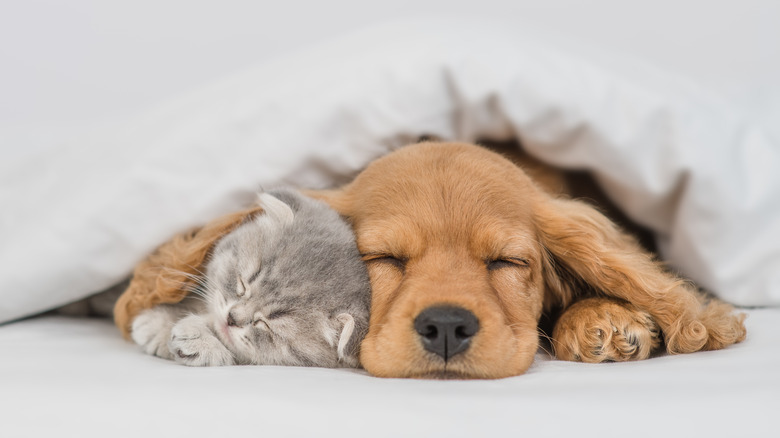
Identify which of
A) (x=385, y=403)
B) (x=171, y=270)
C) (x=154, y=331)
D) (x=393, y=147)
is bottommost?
(x=154, y=331)

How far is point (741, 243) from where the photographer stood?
2.73 metres

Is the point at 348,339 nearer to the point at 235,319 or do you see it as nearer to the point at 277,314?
the point at 277,314

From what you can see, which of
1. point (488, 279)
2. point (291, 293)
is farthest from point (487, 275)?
point (291, 293)

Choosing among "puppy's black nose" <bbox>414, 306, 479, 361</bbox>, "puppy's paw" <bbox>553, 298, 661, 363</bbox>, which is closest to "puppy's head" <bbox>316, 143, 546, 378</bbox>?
"puppy's black nose" <bbox>414, 306, 479, 361</bbox>

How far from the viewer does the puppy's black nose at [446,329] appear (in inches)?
70.7

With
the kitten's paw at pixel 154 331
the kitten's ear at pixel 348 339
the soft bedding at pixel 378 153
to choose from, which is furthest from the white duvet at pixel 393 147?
the kitten's ear at pixel 348 339

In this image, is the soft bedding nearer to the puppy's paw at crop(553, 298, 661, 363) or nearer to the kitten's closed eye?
the puppy's paw at crop(553, 298, 661, 363)

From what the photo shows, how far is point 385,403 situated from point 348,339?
0.50 metres

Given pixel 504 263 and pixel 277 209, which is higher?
pixel 277 209

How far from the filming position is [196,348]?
1.96 metres

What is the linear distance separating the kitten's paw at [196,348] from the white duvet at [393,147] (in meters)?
0.63

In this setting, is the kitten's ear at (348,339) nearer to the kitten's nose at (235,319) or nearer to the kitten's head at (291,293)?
the kitten's head at (291,293)

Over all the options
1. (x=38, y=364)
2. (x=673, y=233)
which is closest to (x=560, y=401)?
(x=38, y=364)

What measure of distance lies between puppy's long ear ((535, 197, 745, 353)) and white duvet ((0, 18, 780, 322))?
0.30 metres
